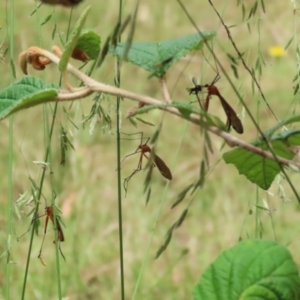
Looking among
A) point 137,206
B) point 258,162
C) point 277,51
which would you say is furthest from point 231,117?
point 277,51

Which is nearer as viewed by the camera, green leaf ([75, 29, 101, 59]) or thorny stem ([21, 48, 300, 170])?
thorny stem ([21, 48, 300, 170])

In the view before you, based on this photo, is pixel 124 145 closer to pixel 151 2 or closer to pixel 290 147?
pixel 151 2

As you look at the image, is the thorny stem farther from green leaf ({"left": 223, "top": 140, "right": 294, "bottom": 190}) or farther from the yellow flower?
the yellow flower

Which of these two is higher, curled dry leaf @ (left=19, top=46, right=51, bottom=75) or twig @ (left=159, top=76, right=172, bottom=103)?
curled dry leaf @ (left=19, top=46, right=51, bottom=75)

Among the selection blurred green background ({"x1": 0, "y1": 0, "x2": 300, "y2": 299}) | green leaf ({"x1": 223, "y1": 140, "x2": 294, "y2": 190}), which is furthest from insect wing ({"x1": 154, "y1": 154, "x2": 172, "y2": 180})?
blurred green background ({"x1": 0, "y1": 0, "x2": 300, "y2": 299})

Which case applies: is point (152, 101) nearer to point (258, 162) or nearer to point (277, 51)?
point (258, 162)

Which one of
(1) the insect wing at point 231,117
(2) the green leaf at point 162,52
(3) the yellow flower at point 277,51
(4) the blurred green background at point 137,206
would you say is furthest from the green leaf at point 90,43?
(3) the yellow flower at point 277,51

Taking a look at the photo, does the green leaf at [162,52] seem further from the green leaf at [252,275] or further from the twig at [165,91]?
the green leaf at [252,275]
